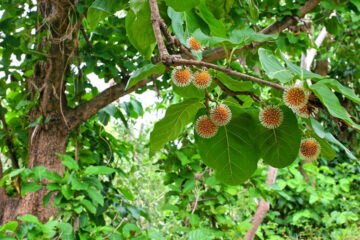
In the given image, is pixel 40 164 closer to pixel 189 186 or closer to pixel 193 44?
pixel 189 186

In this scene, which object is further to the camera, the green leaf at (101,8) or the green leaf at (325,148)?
the green leaf at (101,8)

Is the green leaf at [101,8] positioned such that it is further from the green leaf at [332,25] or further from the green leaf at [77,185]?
the green leaf at [332,25]

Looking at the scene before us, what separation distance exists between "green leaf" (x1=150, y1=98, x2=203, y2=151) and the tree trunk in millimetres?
1064

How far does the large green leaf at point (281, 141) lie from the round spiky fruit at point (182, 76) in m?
0.14

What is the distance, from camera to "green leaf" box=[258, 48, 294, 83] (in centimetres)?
45

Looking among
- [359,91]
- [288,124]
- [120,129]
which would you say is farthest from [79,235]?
[359,91]

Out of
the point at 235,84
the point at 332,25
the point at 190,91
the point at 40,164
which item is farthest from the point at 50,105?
the point at 332,25

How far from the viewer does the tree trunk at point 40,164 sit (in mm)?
1510

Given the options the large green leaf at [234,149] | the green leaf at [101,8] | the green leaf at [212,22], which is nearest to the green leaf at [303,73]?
the large green leaf at [234,149]

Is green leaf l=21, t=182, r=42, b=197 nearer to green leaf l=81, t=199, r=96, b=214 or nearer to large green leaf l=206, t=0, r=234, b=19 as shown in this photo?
green leaf l=81, t=199, r=96, b=214

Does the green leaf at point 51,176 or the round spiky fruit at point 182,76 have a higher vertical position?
the round spiky fruit at point 182,76

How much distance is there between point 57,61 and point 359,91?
3572 millimetres

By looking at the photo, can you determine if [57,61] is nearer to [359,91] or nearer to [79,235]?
[79,235]

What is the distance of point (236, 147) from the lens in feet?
1.94
